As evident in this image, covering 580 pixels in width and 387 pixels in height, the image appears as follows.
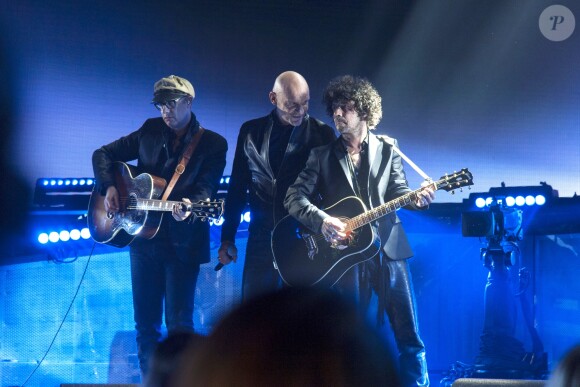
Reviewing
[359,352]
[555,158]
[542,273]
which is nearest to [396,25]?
[555,158]

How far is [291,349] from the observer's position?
93cm

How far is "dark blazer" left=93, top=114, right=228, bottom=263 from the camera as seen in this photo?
5.07 m

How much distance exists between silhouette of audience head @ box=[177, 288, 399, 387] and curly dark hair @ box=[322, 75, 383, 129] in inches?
162

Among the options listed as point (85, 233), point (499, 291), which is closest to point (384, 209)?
point (499, 291)

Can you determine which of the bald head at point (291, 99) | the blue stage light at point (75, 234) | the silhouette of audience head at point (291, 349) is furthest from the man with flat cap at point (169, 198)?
the silhouette of audience head at point (291, 349)

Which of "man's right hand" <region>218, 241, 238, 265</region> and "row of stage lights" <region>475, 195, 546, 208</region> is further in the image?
"row of stage lights" <region>475, 195, 546, 208</region>

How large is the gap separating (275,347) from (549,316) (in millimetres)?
6418

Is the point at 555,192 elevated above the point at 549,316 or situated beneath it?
elevated above

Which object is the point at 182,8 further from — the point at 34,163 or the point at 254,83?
the point at 34,163

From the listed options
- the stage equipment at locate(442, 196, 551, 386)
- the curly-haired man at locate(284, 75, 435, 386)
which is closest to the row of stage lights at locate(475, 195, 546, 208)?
the stage equipment at locate(442, 196, 551, 386)

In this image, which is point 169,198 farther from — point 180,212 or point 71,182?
point 71,182

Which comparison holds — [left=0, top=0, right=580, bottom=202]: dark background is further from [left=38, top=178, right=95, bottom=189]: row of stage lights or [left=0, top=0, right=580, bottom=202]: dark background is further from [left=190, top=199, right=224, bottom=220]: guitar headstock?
[left=190, top=199, right=224, bottom=220]: guitar headstock

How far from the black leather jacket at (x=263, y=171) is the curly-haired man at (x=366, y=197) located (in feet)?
0.48

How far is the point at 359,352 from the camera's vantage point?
961 mm
